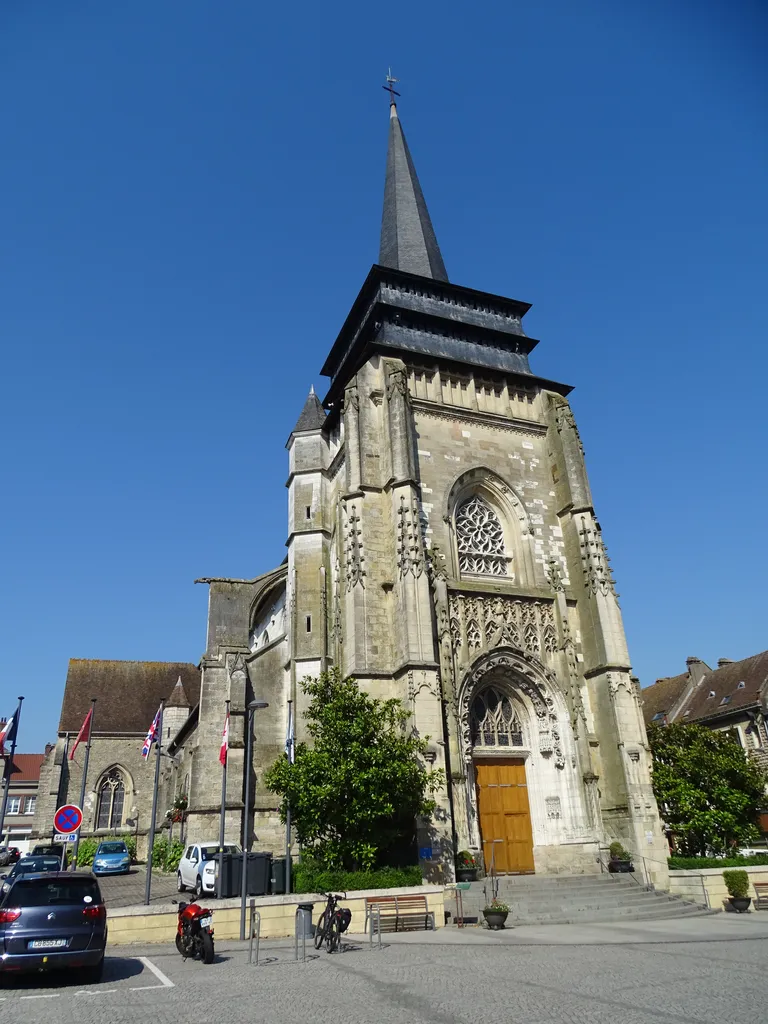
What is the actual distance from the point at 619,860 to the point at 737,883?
9.27 feet

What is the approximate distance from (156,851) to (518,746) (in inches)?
792

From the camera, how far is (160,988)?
834 centimetres

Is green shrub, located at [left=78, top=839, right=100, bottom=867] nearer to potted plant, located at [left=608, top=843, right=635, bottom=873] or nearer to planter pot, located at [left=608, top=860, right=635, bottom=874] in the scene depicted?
potted plant, located at [left=608, top=843, right=635, bottom=873]

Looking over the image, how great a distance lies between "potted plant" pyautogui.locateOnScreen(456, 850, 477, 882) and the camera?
16922mm

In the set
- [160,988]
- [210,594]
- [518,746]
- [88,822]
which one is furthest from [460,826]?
[88,822]

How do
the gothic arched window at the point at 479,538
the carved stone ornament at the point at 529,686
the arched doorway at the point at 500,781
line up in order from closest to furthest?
the arched doorway at the point at 500,781 → the carved stone ornament at the point at 529,686 → the gothic arched window at the point at 479,538

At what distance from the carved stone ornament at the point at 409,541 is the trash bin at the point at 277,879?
7762 millimetres

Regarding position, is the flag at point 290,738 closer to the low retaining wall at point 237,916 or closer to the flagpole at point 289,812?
the flagpole at point 289,812

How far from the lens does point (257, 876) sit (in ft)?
50.0

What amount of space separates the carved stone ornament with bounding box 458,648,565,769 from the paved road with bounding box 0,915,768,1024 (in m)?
8.95

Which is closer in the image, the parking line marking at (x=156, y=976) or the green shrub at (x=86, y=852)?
the parking line marking at (x=156, y=976)

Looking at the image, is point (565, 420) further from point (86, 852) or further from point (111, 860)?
point (86, 852)

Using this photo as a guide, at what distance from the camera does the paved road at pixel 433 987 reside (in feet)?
22.0

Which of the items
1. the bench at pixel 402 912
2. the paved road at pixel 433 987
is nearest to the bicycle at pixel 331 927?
the paved road at pixel 433 987
